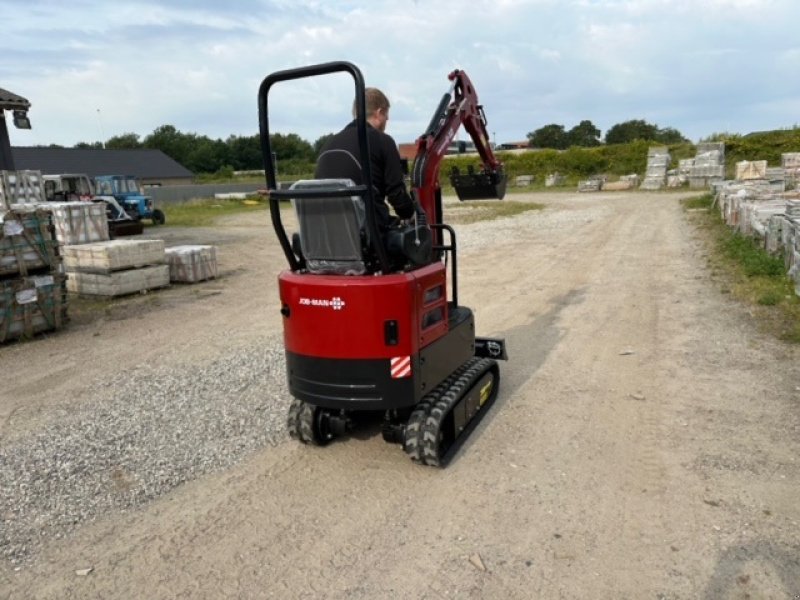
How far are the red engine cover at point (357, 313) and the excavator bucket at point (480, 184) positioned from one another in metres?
2.55

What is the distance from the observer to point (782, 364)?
629cm

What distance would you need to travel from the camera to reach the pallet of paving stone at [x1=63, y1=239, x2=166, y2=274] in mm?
11617

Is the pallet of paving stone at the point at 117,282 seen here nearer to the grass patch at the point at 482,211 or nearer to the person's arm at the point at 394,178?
the person's arm at the point at 394,178

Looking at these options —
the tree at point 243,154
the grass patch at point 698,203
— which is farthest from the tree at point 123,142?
the grass patch at point 698,203

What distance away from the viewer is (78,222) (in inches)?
573

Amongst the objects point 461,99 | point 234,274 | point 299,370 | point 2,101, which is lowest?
point 234,274

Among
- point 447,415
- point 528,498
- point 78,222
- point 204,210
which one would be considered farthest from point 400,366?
point 204,210

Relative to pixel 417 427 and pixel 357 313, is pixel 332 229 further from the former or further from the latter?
pixel 417 427

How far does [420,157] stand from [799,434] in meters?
3.62

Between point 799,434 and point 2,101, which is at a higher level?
point 2,101

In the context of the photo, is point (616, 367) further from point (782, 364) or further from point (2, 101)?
point (2, 101)

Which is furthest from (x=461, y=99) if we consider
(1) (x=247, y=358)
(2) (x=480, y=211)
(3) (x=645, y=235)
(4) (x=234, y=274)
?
(2) (x=480, y=211)

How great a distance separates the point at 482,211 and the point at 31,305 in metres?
19.6

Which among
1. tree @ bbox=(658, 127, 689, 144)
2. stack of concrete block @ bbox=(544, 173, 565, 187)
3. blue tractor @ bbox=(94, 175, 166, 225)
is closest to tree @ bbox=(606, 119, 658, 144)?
tree @ bbox=(658, 127, 689, 144)
